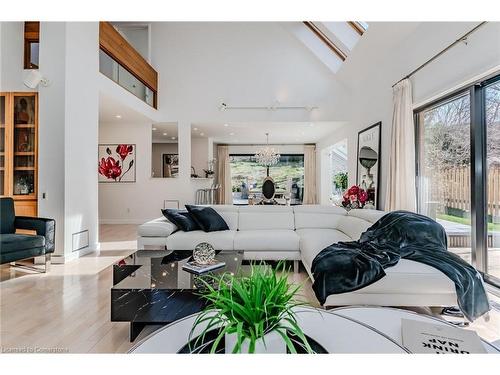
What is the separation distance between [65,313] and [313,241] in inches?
93.4

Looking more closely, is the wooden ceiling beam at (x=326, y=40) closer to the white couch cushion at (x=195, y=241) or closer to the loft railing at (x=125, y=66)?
the loft railing at (x=125, y=66)

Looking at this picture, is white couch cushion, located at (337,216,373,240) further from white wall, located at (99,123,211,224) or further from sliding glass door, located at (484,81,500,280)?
white wall, located at (99,123,211,224)

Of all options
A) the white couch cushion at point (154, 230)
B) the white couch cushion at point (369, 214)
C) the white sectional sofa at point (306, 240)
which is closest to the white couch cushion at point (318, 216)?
the white sectional sofa at point (306, 240)

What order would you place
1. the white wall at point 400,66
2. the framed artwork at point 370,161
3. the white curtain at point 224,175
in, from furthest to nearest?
the white curtain at point 224,175
the framed artwork at point 370,161
the white wall at point 400,66

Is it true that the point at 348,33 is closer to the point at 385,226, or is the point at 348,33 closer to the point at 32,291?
the point at 385,226

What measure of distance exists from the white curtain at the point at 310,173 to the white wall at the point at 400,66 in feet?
11.7

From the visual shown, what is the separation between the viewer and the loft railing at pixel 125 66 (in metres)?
4.96

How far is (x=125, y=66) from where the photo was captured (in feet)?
18.5


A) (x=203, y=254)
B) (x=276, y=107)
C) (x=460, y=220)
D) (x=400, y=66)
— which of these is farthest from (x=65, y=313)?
(x=276, y=107)

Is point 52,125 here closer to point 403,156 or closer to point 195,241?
point 195,241

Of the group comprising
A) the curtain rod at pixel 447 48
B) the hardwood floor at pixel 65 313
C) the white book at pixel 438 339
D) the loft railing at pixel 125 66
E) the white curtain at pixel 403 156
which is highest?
the loft railing at pixel 125 66

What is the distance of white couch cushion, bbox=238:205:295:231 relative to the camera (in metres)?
4.11

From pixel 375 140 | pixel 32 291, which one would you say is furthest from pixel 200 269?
pixel 375 140

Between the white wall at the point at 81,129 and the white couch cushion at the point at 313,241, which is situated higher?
the white wall at the point at 81,129
